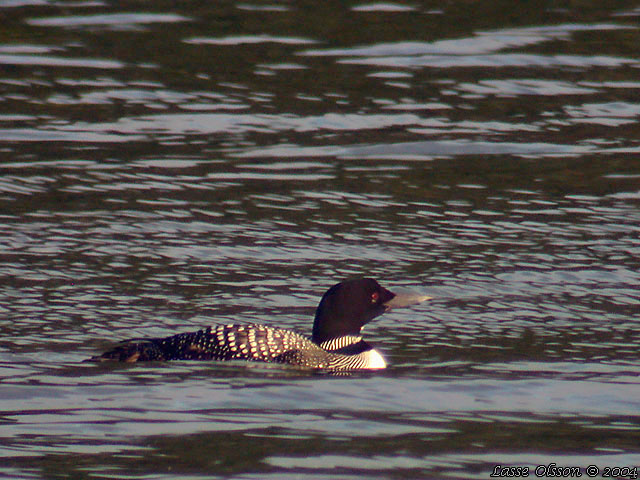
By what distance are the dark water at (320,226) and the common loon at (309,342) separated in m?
0.09


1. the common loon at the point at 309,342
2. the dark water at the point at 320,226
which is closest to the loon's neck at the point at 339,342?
the common loon at the point at 309,342

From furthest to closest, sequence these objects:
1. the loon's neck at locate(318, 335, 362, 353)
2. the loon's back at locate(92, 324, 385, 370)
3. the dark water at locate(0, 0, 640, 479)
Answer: the loon's neck at locate(318, 335, 362, 353)
the loon's back at locate(92, 324, 385, 370)
the dark water at locate(0, 0, 640, 479)

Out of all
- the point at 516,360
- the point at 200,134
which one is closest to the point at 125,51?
the point at 200,134

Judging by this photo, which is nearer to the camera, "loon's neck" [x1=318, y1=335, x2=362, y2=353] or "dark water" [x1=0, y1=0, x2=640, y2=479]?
"dark water" [x1=0, y1=0, x2=640, y2=479]

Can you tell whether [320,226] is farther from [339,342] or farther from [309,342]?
[309,342]

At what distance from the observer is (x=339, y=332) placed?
7.83 metres

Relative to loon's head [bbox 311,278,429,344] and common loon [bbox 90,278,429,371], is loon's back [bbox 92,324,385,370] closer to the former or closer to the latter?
common loon [bbox 90,278,429,371]

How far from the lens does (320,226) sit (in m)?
9.77

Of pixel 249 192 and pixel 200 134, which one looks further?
pixel 200 134

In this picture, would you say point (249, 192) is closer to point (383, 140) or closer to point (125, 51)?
point (383, 140)

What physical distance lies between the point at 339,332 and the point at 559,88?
5.48m

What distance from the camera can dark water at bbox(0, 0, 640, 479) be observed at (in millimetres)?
6508

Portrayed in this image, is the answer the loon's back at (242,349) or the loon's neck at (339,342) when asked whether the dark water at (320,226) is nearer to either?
the loon's back at (242,349)

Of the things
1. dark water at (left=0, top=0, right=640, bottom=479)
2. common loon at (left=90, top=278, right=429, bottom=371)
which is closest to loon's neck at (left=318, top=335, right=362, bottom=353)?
common loon at (left=90, top=278, right=429, bottom=371)
